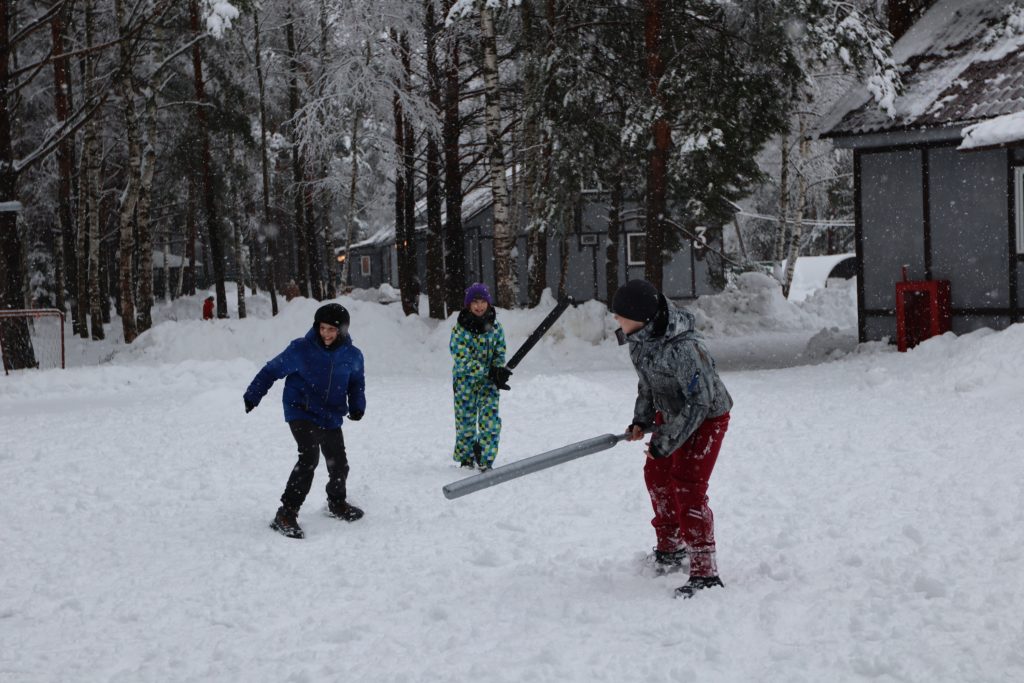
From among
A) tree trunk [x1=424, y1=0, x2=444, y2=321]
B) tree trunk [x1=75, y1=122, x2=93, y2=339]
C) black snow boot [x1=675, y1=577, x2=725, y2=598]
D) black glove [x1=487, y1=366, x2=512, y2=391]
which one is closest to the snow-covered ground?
black snow boot [x1=675, y1=577, x2=725, y2=598]

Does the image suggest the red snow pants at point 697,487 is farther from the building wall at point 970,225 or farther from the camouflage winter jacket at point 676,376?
the building wall at point 970,225

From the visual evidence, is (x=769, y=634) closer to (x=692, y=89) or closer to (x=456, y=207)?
(x=692, y=89)

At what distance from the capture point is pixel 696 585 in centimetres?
479

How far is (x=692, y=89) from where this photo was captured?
16391 millimetres

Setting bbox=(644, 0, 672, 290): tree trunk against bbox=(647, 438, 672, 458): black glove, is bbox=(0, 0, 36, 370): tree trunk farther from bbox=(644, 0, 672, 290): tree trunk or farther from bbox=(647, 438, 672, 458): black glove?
bbox=(647, 438, 672, 458): black glove

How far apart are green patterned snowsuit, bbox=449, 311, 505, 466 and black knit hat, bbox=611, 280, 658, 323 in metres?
3.35

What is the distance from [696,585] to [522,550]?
4.31 feet

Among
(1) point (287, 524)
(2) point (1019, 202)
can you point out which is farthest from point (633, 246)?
(1) point (287, 524)

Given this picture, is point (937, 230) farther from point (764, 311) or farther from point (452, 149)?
point (764, 311)

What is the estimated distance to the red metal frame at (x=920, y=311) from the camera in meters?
15.1

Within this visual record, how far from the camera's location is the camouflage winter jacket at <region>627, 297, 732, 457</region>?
467 centimetres

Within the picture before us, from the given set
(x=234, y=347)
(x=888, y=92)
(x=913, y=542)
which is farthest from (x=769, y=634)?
(x=234, y=347)

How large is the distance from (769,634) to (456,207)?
57.8 feet

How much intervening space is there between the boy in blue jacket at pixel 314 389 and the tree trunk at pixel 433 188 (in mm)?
16656
